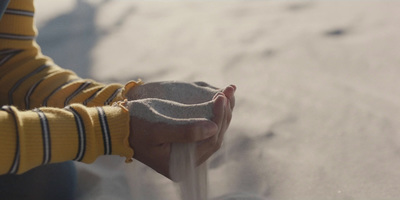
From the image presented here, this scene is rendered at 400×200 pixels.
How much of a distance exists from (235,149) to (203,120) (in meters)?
0.43

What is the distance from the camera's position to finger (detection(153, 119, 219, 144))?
0.89 meters

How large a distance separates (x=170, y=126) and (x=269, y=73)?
818 mm

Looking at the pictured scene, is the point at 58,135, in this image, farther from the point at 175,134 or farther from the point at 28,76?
the point at 28,76

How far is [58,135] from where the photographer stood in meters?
0.88

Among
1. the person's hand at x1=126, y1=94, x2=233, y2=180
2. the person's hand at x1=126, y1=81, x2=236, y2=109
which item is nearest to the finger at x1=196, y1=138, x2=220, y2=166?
the person's hand at x1=126, y1=94, x2=233, y2=180

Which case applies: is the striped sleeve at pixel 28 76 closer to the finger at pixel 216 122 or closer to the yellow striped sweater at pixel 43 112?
the yellow striped sweater at pixel 43 112

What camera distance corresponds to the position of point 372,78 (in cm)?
161

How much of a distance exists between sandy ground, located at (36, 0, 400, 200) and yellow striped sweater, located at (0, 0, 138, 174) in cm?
19

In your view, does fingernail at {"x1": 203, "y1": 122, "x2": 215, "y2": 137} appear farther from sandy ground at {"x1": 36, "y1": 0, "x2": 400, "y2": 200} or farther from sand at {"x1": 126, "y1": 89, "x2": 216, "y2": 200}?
sandy ground at {"x1": 36, "y1": 0, "x2": 400, "y2": 200}

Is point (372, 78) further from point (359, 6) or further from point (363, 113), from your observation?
point (359, 6)

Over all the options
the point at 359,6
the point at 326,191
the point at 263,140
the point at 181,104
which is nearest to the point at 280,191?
the point at 326,191

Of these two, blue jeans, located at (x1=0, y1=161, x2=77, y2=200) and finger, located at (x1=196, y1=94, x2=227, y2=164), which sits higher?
finger, located at (x1=196, y1=94, x2=227, y2=164)

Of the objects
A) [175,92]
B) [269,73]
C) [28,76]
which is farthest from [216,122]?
[269,73]

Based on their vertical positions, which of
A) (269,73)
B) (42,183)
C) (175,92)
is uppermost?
(175,92)
